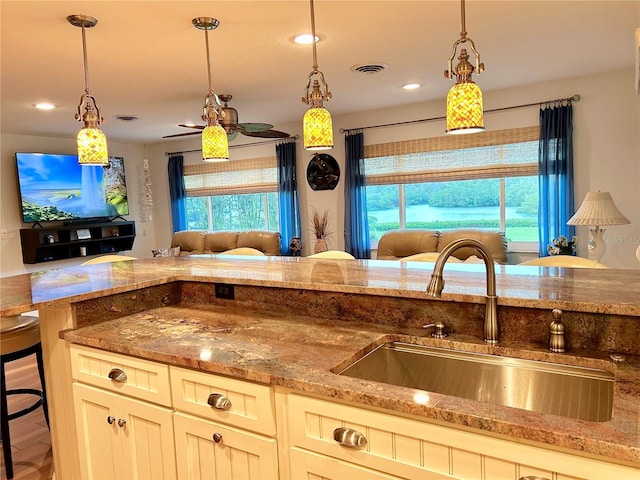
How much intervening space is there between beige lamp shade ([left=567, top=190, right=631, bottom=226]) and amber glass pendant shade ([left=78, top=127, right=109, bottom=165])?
12.3 ft

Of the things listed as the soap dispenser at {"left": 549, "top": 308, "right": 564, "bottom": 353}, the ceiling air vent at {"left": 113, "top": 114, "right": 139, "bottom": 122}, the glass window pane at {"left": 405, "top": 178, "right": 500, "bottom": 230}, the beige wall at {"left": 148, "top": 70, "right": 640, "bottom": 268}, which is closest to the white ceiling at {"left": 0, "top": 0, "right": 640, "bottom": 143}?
the beige wall at {"left": 148, "top": 70, "right": 640, "bottom": 268}

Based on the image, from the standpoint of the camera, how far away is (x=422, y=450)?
3.80 feet

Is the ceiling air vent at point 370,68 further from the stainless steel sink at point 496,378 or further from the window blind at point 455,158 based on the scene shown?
the stainless steel sink at point 496,378

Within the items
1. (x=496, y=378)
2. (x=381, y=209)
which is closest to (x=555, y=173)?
(x=381, y=209)

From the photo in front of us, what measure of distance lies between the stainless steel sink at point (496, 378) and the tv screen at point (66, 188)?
5.39 meters

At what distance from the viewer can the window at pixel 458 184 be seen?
501 cm

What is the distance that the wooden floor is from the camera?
257cm

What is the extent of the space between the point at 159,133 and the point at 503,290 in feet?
19.7

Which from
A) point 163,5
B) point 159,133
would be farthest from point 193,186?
point 163,5

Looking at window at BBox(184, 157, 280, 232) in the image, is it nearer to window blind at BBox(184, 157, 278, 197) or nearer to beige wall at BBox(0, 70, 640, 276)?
window blind at BBox(184, 157, 278, 197)

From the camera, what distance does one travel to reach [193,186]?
743 centimetres

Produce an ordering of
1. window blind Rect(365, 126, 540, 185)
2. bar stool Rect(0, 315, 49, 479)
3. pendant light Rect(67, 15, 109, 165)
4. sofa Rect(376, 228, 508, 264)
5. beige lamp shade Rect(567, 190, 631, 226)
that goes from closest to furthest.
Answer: pendant light Rect(67, 15, 109, 165), bar stool Rect(0, 315, 49, 479), beige lamp shade Rect(567, 190, 631, 226), sofa Rect(376, 228, 508, 264), window blind Rect(365, 126, 540, 185)

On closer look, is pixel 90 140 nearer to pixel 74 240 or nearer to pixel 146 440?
pixel 146 440

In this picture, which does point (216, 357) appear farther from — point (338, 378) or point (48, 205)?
point (48, 205)
